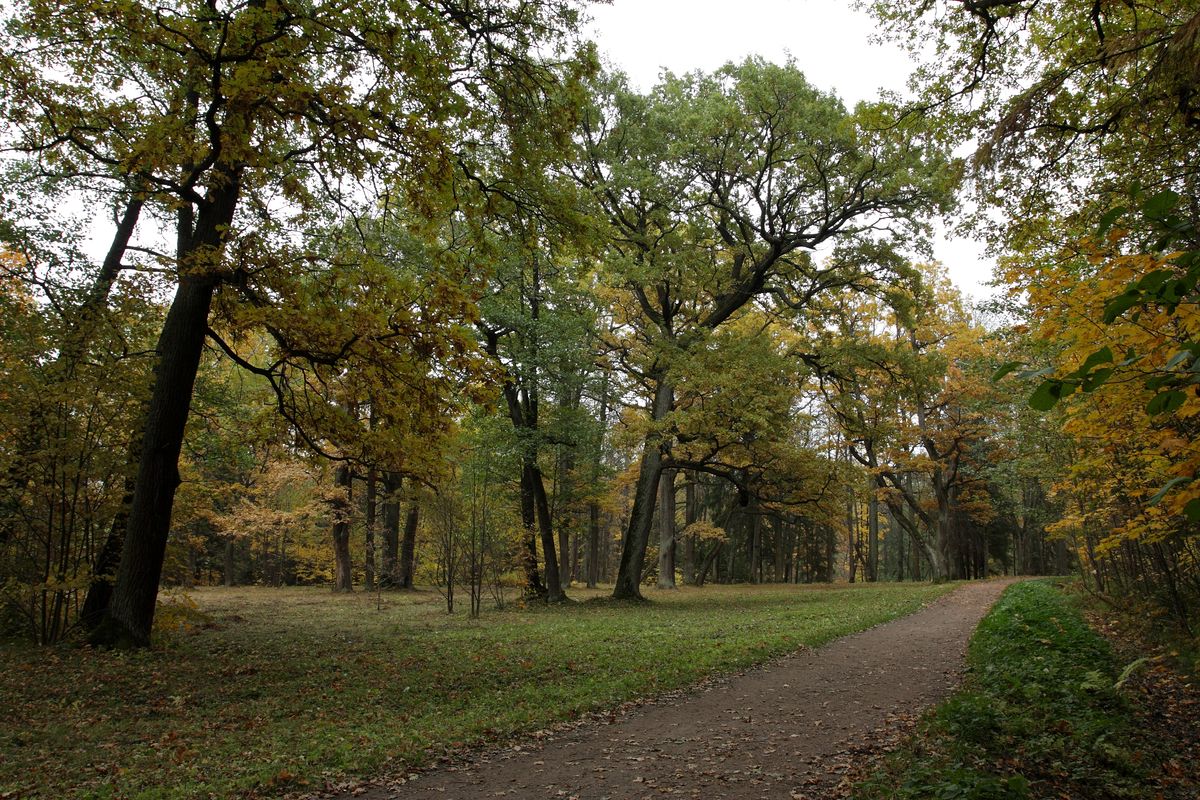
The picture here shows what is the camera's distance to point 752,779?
434 cm

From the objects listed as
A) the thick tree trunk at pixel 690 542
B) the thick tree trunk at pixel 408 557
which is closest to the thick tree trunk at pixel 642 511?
the thick tree trunk at pixel 408 557

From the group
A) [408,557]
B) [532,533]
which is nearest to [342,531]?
[408,557]

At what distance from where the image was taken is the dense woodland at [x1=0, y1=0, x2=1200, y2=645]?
535 centimetres

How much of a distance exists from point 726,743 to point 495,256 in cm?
513

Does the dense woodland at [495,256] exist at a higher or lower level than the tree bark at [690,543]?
higher

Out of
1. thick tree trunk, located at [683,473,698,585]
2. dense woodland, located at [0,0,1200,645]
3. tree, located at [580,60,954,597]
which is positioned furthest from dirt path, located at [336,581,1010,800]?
thick tree trunk, located at [683,473,698,585]

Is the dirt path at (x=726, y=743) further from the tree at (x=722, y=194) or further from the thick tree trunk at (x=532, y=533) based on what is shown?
the thick tree trunk at (x=532, y=533)

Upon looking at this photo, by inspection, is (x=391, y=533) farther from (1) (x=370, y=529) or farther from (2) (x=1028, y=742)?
(2) (x=1028, y=742)

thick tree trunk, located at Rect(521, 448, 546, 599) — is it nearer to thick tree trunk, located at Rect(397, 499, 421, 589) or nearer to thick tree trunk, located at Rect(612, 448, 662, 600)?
thick tree trunk, located at Rect(612, 448, 662, 600)

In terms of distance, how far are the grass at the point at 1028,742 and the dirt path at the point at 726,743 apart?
53cm

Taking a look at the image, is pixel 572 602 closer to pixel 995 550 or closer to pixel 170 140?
pixel 170 140

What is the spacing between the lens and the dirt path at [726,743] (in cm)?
425

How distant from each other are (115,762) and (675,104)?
16.5m

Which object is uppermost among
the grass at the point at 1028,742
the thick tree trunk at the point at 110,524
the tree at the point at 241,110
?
the tree at the point at 241,110
